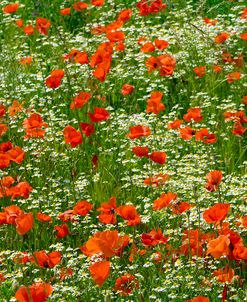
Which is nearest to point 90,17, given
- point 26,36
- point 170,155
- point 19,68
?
point 26,36

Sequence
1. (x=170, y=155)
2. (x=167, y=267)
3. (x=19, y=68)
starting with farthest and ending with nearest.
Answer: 1. (x=19, y=68)
2. (x=170, y=155)
3. (x=167, y=267)

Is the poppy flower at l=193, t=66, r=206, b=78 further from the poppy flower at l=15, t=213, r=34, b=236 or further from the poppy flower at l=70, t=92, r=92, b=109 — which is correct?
the poppy flower at l=15, t=213, r=34, b=236

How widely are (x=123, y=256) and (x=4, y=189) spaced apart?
0.66 m

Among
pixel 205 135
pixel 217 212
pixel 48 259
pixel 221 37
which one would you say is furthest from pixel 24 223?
pixel 221 37

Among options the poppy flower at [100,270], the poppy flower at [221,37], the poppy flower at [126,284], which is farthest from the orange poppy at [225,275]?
the poppy flower at [221,37]

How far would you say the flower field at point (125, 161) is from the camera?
10.6 feet

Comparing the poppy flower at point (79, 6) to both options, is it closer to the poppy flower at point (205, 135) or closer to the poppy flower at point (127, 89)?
the poppy flower at point (127, 89)

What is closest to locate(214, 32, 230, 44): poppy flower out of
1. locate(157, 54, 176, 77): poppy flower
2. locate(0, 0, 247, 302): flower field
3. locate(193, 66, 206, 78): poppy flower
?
locate(0, 0, 247, 302): flower field

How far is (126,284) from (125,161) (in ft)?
3.18

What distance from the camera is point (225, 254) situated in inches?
118

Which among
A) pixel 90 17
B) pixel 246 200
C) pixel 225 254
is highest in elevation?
pixel 225 254

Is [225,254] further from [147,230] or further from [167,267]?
[147,230]

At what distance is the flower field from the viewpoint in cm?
324

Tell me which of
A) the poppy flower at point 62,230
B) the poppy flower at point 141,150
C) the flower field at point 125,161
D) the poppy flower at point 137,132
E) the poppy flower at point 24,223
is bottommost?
the flower field at point 125,161
